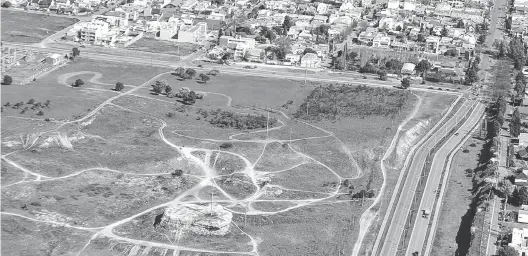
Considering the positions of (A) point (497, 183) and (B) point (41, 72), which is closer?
(A) point (497, 183)

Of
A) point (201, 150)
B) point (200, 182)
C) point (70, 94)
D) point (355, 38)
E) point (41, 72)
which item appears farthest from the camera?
point (355, 38)

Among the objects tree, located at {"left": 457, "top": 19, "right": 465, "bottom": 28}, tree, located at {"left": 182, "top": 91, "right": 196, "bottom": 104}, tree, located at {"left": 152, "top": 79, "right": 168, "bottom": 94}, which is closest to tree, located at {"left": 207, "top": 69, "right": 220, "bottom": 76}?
tree, located at {"left": 152, "top": 79, "right": 168, "bottom": 94}

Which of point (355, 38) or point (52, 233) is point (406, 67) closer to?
point (355, 38)

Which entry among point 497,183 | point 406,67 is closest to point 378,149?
point 497,183

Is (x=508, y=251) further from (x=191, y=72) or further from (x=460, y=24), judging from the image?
(x=460, y=24)

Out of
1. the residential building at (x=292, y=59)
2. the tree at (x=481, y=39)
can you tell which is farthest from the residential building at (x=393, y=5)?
the residential building at (x=292, y=59)

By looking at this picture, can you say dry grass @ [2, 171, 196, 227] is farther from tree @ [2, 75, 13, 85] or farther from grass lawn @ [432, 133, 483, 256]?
tree @ [2, 75, 13, 85]

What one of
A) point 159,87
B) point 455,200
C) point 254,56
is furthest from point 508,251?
point 254,56
